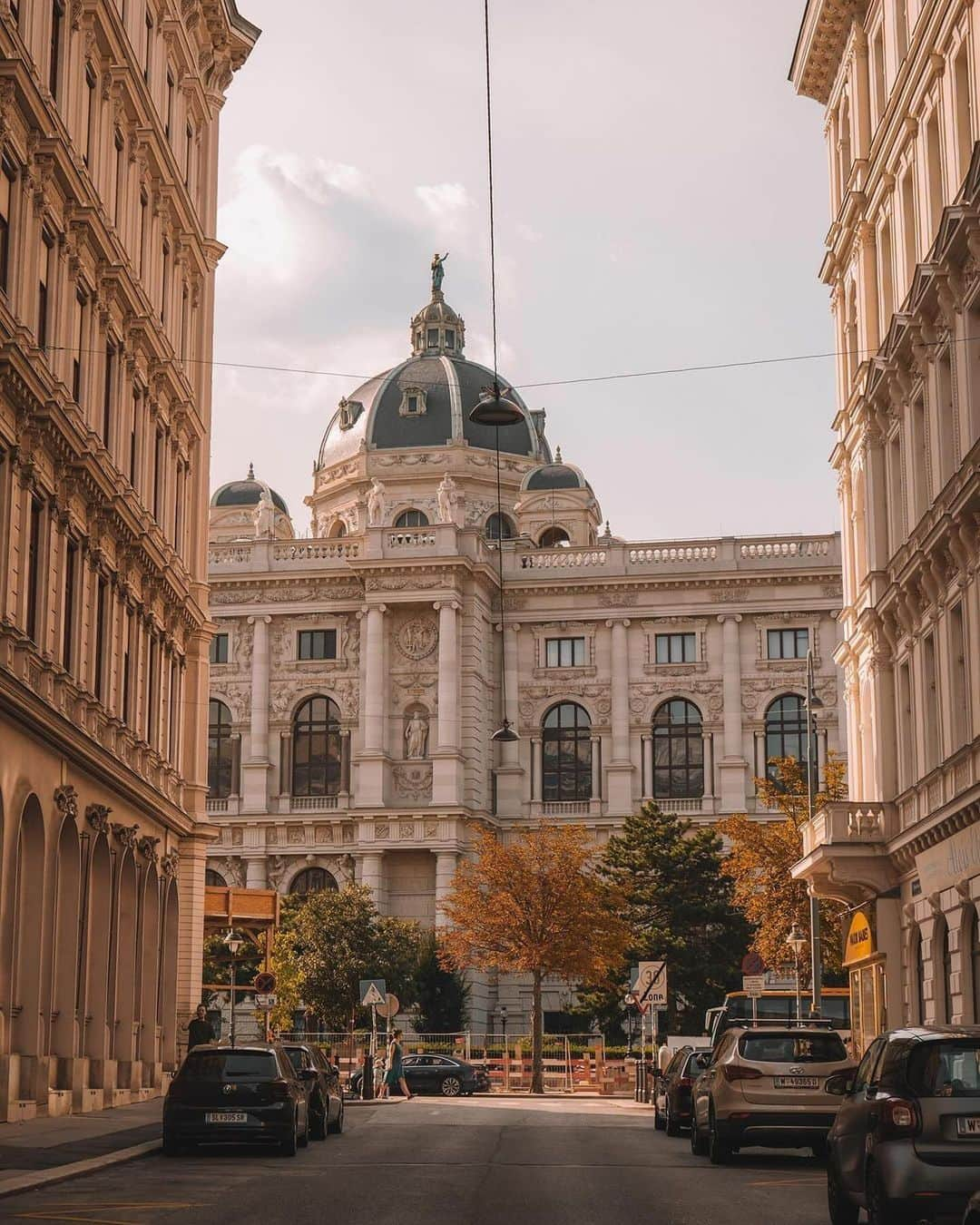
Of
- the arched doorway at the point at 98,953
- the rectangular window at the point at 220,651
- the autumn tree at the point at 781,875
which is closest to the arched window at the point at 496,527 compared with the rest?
the rectangular window at the point at 220,651

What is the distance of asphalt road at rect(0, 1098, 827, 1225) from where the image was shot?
663 inches

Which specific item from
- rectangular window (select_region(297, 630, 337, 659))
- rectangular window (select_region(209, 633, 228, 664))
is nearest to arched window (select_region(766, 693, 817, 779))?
rectangular window (select_region(297, 630, 337, 659))

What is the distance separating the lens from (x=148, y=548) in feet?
131

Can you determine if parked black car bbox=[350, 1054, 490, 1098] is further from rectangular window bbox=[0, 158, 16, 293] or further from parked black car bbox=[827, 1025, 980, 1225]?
parked black car bbox=[827, 1025, 980, 1225]

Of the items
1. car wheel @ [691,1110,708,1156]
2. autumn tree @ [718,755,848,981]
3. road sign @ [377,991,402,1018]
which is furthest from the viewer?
autumn tree @ [718,755,848,981]

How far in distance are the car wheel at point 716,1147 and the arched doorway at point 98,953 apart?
14515mm

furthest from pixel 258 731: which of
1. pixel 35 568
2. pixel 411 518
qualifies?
pixel 35 568

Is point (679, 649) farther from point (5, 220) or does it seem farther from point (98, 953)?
point (5, 220)

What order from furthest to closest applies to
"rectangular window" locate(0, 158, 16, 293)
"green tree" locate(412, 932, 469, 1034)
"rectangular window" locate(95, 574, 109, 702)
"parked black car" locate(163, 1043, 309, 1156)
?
"green tree" locate(412, 932, 469, 1034) → "rectangular window" locate(95, 574, 109, 702) → "rectangular window" locate(0, 158, 16, 293) → "parked black car" locate(163, 1043, 309, 1156)

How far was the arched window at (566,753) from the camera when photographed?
8844cm

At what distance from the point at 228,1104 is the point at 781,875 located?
118ft

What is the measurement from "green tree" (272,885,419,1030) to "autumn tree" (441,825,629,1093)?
395 cm

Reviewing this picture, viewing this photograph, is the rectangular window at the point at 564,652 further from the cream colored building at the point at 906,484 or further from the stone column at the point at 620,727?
the cream colored building at the point at 906,484

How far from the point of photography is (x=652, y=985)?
153 feet
